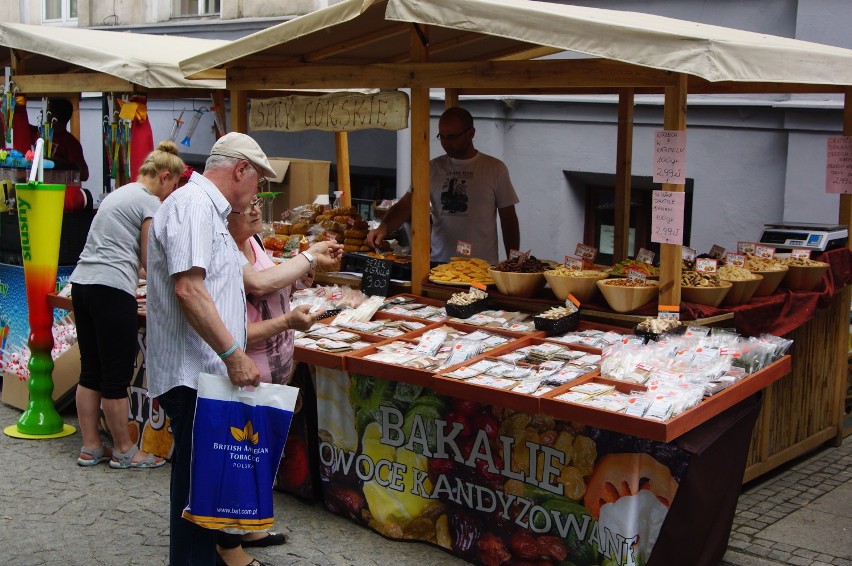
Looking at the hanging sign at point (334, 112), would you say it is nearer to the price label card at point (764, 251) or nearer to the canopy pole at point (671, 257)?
the canopy pole at point (671, 257)

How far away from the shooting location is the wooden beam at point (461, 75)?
484 centimetres

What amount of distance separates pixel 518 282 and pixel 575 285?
1.19 feet

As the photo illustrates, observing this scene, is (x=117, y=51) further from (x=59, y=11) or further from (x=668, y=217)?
(x=59, y=11)

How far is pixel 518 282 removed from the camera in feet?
18.0

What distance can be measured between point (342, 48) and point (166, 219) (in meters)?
3.17

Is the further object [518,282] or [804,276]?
[804,276]

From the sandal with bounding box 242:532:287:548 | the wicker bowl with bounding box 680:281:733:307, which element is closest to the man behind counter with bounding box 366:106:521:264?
the wicker bowl with bounding box 680:281:733:307

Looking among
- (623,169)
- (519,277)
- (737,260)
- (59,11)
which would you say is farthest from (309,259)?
(59,11)

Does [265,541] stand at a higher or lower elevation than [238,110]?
lower

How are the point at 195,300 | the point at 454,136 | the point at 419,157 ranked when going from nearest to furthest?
the point at 195,300
the point at 419,157
the point at 454,136

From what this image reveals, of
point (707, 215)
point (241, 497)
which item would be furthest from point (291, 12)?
point (241, 497)

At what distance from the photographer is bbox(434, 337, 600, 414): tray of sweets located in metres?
4.19

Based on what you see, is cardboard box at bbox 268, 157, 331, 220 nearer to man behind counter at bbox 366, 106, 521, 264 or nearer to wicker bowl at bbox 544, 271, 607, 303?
man behind counter at bbox 366, 106, 521, 264

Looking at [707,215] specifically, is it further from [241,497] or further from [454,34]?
[241,497]
